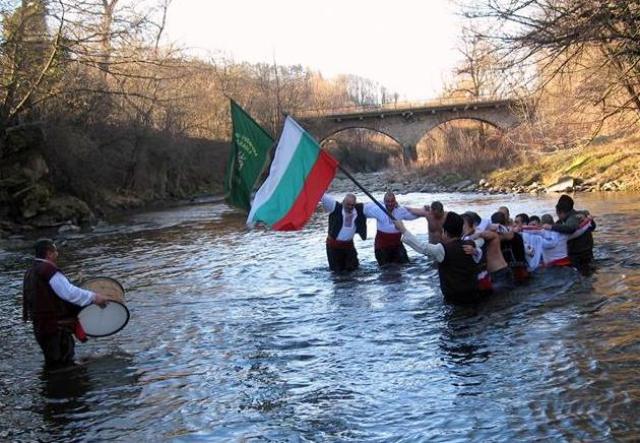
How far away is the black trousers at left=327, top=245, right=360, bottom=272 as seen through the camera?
49.2 ft

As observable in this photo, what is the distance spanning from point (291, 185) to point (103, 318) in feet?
11.6

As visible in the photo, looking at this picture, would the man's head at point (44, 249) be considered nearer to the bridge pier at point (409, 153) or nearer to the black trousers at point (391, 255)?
the black trousers at point (391, 255)

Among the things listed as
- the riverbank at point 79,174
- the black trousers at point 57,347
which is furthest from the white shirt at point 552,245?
the riverbank at point 79,174

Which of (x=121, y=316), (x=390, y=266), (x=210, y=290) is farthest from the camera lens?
(x=390, y=266)

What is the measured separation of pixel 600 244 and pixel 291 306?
8.05 meters

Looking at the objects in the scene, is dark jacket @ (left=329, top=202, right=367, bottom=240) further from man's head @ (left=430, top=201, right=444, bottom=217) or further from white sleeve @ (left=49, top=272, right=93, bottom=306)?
white sleeve @ (left=49, top=272, right=93, bottom=306)

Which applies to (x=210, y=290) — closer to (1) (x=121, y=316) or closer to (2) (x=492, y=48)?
(1) (x=121, y=316)

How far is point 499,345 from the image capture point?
8.63 meters

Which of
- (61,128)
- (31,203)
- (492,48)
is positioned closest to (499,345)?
(492,48)

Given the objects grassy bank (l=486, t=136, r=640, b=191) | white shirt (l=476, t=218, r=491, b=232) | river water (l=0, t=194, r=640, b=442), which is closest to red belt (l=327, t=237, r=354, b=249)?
river water (l=0, t=194, r=640, b=442)

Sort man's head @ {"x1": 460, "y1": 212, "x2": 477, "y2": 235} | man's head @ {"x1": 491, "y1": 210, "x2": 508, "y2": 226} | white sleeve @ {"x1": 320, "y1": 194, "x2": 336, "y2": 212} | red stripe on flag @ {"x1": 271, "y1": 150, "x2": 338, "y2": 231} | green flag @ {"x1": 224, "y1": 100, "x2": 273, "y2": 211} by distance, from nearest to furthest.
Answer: red stripe on flag @ {"x1": 271, "y1": 150, "x2": 338, "y2": 231} < green flag @ {"x1": 224, "y1": 100, "x2": 273, "y2": 211} < man's head @ {"x1": 460, "y1": 212, "x2": 477, "y2": 235} < man's head @ {"x1": 491, "y1": 210, "x2": 508, "y2": 226} < white sleeve @ {"x1": 320, "y1": 194, "x2": 336, "y2": 212}

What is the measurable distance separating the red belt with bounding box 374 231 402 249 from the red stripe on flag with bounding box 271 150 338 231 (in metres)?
4.58

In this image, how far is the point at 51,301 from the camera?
8.59 meters

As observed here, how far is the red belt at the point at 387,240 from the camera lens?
15.1m
